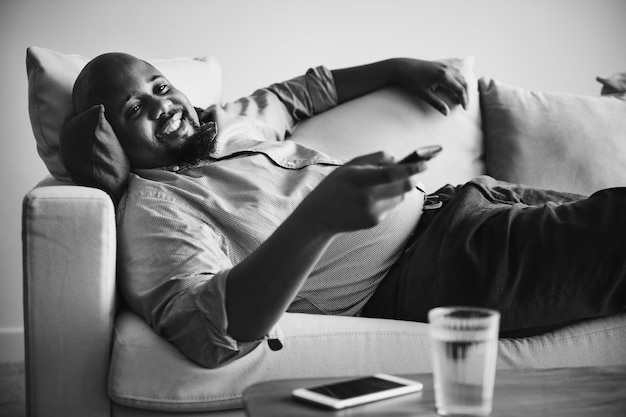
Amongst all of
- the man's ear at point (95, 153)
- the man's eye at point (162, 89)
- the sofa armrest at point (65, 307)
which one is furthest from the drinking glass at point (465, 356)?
the man's eye at point (162, 89)

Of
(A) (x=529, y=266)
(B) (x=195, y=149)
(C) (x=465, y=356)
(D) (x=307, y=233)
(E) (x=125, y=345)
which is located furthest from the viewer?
(B) (x=195, y=149)

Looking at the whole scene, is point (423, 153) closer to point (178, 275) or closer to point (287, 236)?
point (287, 236)

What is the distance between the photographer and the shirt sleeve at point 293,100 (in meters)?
1.95

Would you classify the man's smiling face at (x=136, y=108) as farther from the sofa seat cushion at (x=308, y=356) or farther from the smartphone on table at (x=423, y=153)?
the smartphone on table at (x=423, y=153)

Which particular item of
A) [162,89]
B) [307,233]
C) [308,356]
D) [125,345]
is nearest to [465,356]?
[307,233]

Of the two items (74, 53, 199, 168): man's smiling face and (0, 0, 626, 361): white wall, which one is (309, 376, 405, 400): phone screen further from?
(0, 0, 626, 361): white wall

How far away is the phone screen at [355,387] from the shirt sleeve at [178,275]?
23 centimetres

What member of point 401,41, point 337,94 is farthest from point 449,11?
point 337,94

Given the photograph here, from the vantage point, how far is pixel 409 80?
1.98m

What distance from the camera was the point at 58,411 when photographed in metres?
1.17

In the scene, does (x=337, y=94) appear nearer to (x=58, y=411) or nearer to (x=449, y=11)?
(x=449, y=11)

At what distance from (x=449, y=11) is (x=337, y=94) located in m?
0.81

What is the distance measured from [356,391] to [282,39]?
6.11 ft

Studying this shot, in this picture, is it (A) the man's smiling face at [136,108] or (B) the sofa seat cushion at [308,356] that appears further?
(A) the man's smiling face at [136,108]
